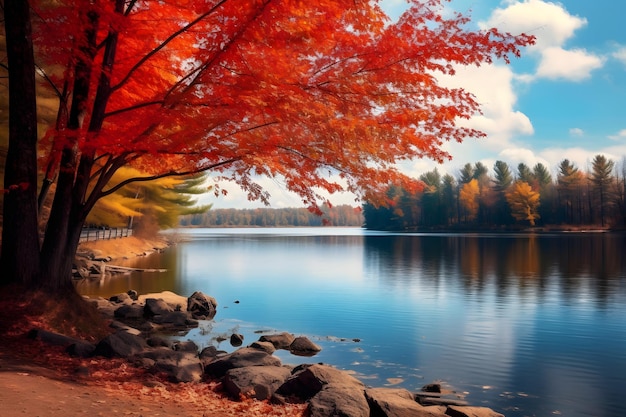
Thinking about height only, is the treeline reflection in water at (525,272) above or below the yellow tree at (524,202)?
below

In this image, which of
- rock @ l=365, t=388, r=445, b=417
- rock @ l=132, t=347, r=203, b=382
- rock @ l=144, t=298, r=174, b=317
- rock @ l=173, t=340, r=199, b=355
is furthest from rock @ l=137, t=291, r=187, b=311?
rock @ l=365, t=388, r=445, b=417

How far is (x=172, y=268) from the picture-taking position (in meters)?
39.0

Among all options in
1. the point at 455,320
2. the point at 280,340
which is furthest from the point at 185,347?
the point at 455,320

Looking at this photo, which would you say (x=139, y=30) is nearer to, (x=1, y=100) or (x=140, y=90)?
(x=140, y=90)

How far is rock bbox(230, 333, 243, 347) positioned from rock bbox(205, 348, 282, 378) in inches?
185

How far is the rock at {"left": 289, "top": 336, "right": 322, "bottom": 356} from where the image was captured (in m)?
15.2

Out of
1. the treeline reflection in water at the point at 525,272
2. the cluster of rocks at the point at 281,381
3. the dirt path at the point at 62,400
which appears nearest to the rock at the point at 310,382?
the cluster of rocks at the point at 281,381

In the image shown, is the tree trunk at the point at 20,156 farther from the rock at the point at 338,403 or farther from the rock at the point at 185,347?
the rock at the point at 338,403

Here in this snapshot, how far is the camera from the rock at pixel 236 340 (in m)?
16.3

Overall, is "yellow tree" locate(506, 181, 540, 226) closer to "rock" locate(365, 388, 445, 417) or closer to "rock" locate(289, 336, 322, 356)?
"rock" locate(289, 336, 322, 356)

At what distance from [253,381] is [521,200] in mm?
98259

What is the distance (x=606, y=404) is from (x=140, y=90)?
42.7ft

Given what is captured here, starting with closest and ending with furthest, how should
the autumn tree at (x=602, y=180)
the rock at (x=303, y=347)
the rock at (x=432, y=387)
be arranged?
1. the rock at (x=432, y=387)
2. the rock at (x=303, y=347)
3. the autumn tree at (x=602, y=180)

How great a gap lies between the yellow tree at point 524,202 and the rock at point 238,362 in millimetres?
94633
